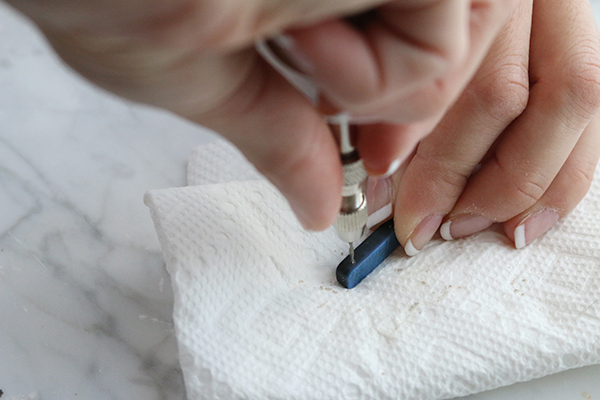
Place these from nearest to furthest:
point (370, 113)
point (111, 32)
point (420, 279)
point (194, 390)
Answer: point (111, 32) < point (370, 113) < point (194, 390) < point (420, 279)

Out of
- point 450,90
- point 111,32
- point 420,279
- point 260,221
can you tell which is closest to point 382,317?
point 420,279

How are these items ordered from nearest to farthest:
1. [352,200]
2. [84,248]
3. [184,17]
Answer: [184,17] < [352,200] < [84,248]

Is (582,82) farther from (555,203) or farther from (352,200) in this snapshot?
(352,200)

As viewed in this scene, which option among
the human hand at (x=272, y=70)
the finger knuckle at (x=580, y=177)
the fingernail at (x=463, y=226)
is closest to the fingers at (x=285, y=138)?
the human hand at (x=272, y=70)

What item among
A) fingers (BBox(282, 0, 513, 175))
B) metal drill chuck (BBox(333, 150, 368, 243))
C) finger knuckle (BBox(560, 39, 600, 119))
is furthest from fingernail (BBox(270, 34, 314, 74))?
finger knuckle (BBox(560, 39, 600, 119))

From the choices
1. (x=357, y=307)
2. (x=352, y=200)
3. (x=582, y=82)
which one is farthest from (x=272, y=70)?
(x=582, y=82)

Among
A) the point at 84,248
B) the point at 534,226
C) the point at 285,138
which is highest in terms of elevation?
the point at 285,138

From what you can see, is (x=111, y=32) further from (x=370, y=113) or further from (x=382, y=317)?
(x=382, y=317)
